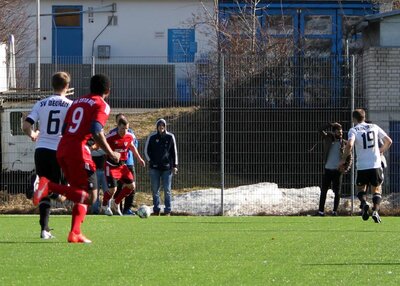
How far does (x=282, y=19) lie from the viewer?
39.3 m

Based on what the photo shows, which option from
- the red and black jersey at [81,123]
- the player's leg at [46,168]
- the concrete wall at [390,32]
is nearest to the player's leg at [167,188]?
the concrete wall at [390,32]

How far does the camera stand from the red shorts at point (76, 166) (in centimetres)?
1277

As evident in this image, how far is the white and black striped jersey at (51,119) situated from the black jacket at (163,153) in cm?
965

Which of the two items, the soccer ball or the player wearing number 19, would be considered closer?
the player wearing number 19

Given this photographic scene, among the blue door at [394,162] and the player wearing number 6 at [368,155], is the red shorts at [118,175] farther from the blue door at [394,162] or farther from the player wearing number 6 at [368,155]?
the blue door at [394,162]

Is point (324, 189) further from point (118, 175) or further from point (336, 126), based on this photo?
point (118, 175)

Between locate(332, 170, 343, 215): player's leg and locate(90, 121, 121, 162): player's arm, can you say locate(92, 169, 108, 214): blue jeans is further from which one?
locate(90, 121, 121, 162): player's arm

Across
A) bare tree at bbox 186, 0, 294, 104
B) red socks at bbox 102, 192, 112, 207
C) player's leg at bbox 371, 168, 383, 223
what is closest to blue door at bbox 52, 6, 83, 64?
bare tree at bbox 186, 0, 294, 104

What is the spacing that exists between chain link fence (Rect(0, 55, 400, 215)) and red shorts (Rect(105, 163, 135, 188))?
3.58 meters

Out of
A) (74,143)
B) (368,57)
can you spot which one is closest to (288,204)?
(368,57)

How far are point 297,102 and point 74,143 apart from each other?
42.2ft

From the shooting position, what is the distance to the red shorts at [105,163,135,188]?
20641mm

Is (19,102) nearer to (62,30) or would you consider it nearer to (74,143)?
(74,143)

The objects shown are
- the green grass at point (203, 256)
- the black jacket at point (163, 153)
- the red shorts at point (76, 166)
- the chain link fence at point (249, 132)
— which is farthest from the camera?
the chain link fence at point (249, 132)
